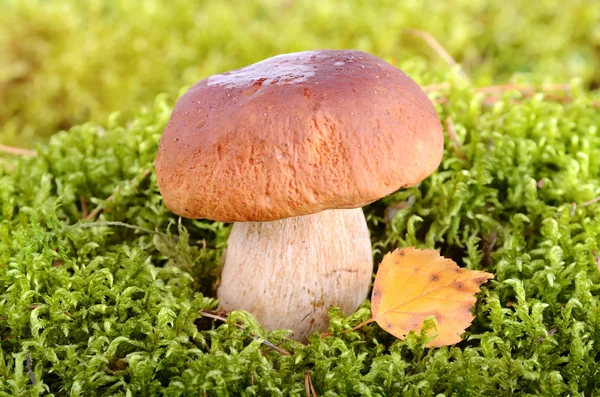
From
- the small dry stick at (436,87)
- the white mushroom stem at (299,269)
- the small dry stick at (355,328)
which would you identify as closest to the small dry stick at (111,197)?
the white mushroom stem at (299,269)

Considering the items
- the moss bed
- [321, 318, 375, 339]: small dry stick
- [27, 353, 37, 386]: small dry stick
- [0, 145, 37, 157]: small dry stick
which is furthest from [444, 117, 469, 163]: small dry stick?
[0, 145, 37, 157]: small dry stick

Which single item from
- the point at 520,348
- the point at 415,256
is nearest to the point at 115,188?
the point at 415,256

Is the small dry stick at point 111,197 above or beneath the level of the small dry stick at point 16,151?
beneath

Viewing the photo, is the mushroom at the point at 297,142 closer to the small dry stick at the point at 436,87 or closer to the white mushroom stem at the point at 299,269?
the white mushroom stem at the point at 299,269

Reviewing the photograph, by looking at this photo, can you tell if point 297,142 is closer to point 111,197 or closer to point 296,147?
point 296,147

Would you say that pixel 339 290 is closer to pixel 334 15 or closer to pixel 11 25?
pixel 334 15

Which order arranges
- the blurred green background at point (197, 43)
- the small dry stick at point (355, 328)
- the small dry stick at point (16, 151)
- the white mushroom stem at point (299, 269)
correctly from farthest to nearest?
the blurred green background at point (197, 43), the small dry stick at point (16, 151), the white mushroom stem at point (299, 269), the small dry stick at point (355, 328)

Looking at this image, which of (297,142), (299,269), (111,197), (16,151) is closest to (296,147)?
(297,142)

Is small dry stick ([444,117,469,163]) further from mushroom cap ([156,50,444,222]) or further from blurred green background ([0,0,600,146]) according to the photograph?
blurred green background ([0,0,600,146])
